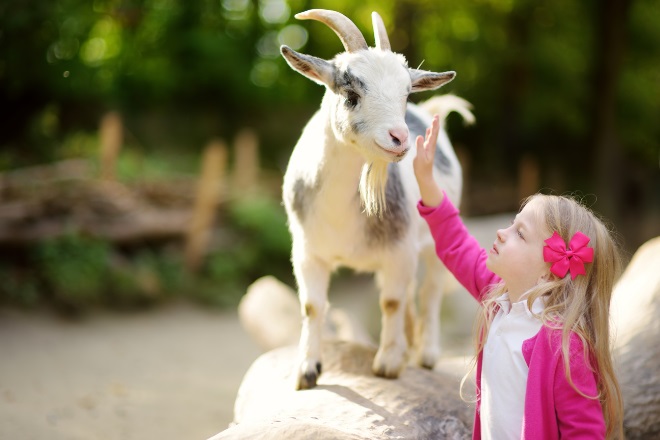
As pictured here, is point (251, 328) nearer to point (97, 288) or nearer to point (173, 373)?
point (173, 373)

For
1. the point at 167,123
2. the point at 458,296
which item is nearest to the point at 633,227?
the point at 458,296

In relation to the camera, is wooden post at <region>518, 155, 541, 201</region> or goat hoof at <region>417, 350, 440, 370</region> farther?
wooden post at <region>518, 155, 541, 201</region>

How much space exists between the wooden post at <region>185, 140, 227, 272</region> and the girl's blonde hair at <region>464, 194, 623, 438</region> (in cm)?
594

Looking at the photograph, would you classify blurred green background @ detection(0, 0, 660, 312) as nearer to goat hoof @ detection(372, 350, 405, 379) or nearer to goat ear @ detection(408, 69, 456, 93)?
goat hoof @ detection(372, 350, 405, 379)

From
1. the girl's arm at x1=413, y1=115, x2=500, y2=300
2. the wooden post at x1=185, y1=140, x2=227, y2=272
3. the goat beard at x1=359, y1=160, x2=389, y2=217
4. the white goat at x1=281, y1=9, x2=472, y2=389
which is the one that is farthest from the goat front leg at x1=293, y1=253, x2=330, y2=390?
the wooden post at x1=185, y1=140, x2=227, y2=272

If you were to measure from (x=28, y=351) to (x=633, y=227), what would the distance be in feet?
34.4

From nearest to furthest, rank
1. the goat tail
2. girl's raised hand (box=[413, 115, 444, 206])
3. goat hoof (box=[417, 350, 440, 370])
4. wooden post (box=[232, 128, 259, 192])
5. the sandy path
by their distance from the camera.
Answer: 1. girl's raised hand (box=[413, 115, 444, 206])
2. goat hoof (box=[417, 350, 440, 370])
3. the goat tail
4. the sandy path
5. wooden post (box=[232, 128, 259, 192])

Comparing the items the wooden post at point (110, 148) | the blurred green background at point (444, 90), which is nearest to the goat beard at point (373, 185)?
the wooden post at point (110, 148)

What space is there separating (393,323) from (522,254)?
1014 millimetres

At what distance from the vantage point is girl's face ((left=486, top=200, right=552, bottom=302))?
219 centimetres

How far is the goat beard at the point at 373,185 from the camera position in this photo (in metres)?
2.73

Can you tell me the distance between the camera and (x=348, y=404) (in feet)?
8.80

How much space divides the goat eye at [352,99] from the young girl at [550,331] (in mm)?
743

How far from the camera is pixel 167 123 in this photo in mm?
12711
